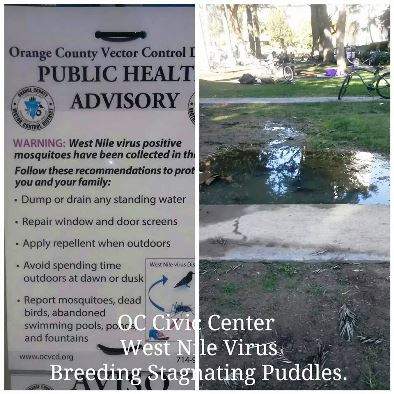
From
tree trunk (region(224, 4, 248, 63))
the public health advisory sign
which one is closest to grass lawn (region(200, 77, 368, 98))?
tree trunk (region(224, 4, 248, 63))

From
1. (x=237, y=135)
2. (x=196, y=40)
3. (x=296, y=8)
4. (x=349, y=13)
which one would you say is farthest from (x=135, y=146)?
(x=349, y=13)

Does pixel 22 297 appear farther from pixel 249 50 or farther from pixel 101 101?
pixel 249 50

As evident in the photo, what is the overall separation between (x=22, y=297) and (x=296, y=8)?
1266 millimetres

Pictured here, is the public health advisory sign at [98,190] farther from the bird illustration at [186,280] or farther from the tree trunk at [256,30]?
the tree trunk at [256,30]

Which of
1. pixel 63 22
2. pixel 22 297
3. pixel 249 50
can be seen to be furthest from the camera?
pixel 249 50

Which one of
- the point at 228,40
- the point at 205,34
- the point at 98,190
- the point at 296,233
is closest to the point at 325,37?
the point at 228,40

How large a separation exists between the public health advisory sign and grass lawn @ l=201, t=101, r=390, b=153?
0.34 m

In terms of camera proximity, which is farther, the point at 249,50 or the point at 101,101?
the point at 249,50

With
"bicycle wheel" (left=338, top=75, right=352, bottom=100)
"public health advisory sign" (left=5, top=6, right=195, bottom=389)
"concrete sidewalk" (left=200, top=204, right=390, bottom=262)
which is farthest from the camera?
"bicycle wheel" (left=338, top=75, right=352, bottom=100)

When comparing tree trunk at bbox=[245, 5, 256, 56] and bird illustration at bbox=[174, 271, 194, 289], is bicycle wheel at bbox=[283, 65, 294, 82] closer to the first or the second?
tree trunk at bbox=[245, 5, 256, 56]

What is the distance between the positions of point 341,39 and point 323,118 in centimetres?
28

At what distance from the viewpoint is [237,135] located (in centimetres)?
190

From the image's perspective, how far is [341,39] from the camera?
177cm

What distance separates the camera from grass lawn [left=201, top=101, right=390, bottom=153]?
1.80 m
